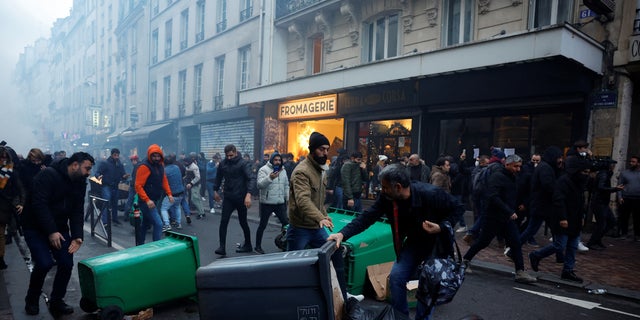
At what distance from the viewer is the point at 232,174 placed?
656cm

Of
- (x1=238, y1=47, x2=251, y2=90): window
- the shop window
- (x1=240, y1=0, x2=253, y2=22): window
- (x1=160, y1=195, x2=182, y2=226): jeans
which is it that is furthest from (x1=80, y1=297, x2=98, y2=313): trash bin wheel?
(x1=240, y1=0, x2=253, y2=22): window

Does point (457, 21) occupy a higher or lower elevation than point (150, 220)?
higher

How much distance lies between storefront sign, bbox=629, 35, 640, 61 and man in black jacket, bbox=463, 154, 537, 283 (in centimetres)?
542

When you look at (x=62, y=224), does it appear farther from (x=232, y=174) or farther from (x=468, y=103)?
(x=468, y=103)

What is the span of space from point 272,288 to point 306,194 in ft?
5.60

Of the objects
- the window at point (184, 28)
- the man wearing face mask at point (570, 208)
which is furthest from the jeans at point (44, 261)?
the window at point (184, 28)

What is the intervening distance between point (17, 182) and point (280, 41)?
494 inches

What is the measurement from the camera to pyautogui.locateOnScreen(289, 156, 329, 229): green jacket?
3826 mm

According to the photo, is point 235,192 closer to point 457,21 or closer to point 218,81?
point 457,21

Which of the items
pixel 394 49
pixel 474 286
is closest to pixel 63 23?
pixel 394 49

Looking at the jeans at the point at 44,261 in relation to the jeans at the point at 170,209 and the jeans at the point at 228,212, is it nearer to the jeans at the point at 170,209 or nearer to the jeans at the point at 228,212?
the jeans at the point at 228,212

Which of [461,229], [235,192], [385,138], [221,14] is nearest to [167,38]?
[221,14]

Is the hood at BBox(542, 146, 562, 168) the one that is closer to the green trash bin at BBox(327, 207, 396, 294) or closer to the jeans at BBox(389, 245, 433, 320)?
the green trash bin at BBox(327, 207, 396, 294)

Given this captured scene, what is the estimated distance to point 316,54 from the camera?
52.2 ft
